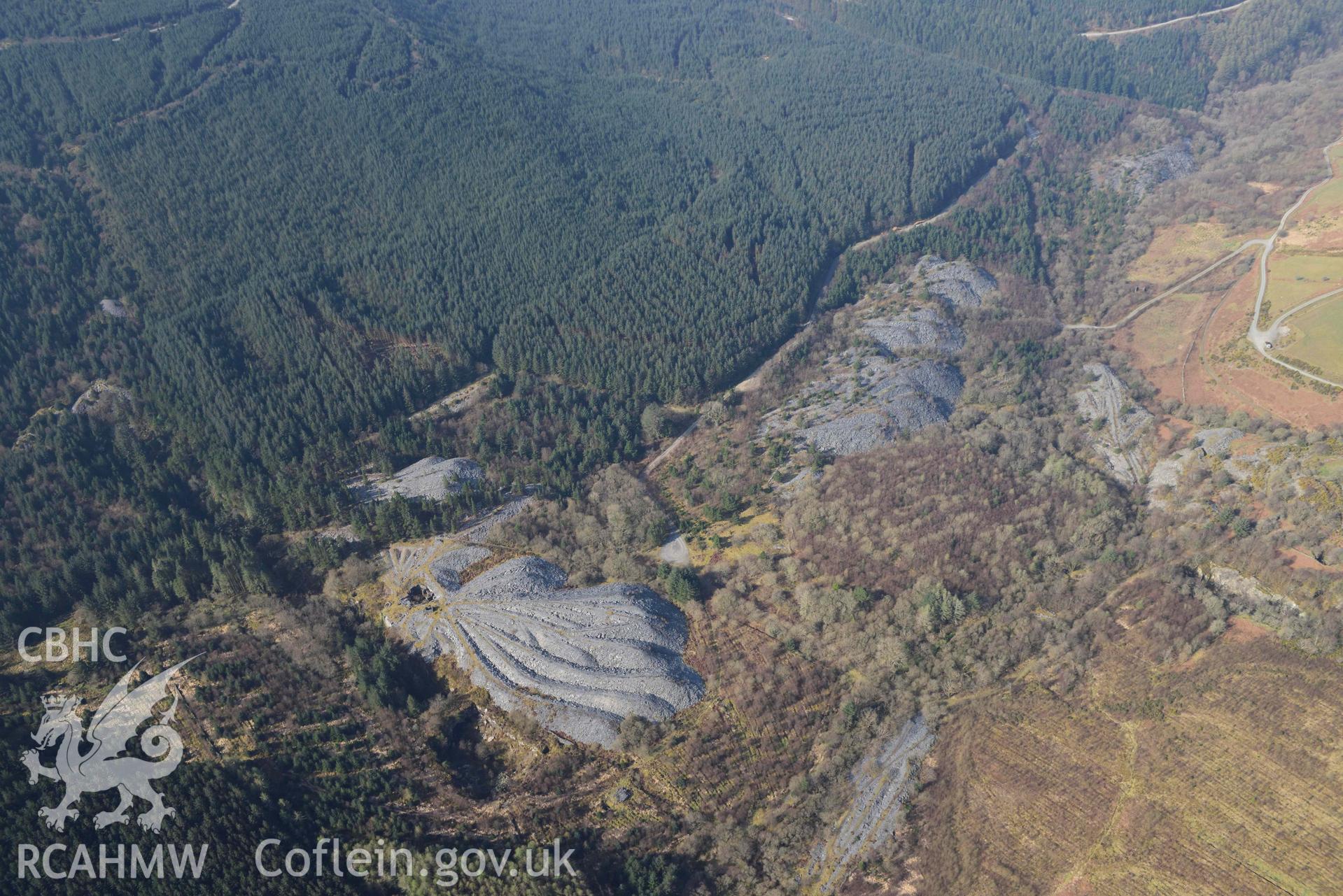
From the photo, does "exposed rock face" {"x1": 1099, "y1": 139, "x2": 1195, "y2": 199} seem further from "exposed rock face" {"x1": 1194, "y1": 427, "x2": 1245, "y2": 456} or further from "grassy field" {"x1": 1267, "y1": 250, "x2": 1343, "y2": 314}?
"exposed rock face" {"x1": 1194, "y1": 427, "x2": 1245, "y2": 456}

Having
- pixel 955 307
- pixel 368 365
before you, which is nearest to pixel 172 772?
pixel 368 365

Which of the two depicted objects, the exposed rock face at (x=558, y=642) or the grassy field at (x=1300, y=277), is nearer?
the exposed rock face at (x=558, y=642)

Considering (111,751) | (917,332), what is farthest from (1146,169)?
(111,751)

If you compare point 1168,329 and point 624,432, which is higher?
point 624,432

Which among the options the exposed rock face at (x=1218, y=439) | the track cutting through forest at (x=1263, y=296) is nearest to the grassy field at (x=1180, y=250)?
the track cutting through forest at (x=1263, y=296)

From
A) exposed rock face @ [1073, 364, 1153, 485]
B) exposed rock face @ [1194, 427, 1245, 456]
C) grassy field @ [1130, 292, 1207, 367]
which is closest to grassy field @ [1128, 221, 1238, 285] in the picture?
grassy field @ [1130, 292, 1207, 367]

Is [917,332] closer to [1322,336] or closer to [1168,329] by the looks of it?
[1168,329]

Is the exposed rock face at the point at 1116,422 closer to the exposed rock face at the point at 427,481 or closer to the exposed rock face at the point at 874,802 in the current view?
the exposed rock face at the point at 874,802
